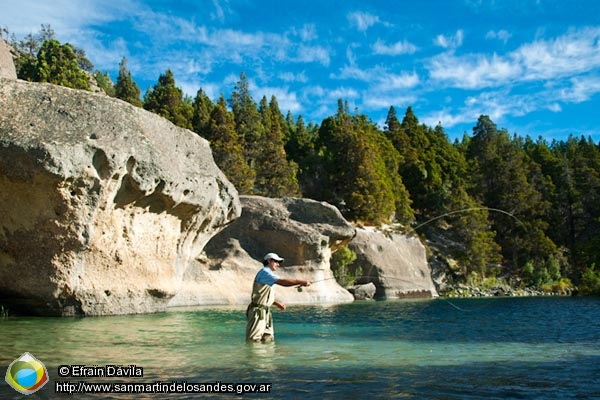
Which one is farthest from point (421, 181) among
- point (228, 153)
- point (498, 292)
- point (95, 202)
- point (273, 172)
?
point (95, 202)

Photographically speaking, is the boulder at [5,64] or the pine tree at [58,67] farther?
the pine tree at [58,67]

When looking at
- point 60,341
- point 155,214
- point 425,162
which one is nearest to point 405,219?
point 425,162

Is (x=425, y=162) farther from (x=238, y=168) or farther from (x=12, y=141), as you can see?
(x=12, y=141)

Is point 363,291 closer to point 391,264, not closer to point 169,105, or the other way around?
point 391,264

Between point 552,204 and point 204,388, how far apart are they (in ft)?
238

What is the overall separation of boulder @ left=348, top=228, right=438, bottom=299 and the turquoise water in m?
27.2

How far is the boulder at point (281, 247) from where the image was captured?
31.8 metres

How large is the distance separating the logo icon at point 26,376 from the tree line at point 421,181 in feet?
126

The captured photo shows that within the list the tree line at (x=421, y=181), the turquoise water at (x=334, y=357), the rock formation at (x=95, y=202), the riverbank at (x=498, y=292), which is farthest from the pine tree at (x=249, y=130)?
the turquoise water at (x=334, y=357)

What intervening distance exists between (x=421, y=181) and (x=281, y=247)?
3885 centimetres

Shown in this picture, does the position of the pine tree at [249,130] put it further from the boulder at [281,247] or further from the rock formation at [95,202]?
the rock formation at [95,202]

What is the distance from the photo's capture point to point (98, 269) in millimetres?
18703

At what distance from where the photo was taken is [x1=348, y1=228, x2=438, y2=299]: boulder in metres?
44.6

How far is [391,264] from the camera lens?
45.6 m
